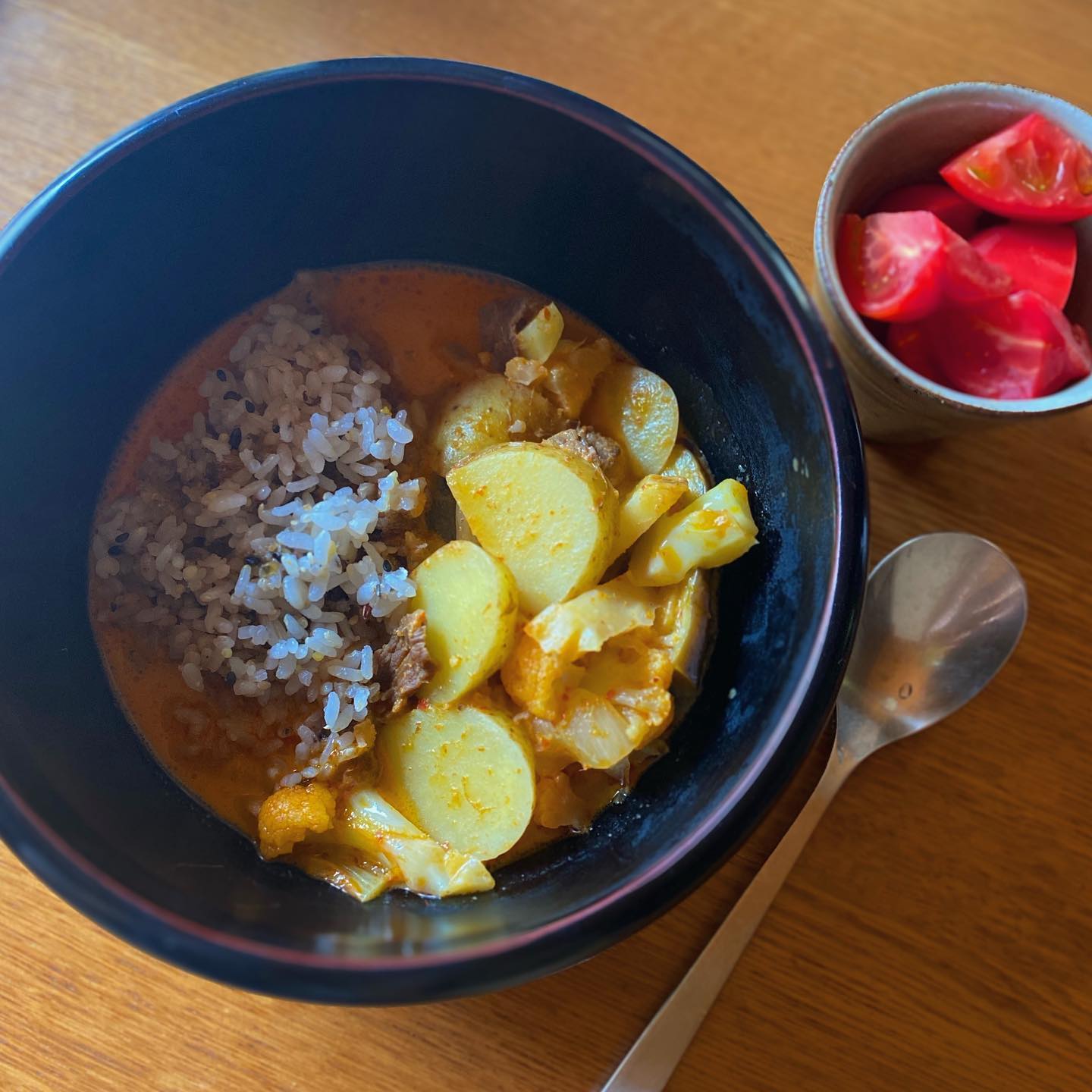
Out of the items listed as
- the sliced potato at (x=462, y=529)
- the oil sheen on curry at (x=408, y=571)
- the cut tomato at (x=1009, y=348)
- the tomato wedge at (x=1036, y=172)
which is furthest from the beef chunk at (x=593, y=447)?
the tomato wedge at (x=1036, y=172)

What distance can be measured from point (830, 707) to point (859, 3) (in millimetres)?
931

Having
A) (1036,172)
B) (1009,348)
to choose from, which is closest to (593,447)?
(1009,348)

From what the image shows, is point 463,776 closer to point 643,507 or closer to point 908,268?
point 643,507

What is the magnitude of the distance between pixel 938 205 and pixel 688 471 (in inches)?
15.4

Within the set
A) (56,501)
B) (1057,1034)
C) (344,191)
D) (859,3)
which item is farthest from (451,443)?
(1057,1034)

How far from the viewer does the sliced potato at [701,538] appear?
0.94 meters

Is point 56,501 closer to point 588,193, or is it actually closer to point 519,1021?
point 588,193

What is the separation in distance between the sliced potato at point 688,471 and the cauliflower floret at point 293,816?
466mm

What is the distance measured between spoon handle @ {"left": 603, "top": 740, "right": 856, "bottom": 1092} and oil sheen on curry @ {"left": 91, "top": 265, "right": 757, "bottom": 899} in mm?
190

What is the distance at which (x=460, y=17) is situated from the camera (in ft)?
3.93

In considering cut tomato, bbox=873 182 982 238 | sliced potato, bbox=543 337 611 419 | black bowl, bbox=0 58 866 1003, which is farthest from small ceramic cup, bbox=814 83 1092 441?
sliced potato, bbox=543 337 611 419

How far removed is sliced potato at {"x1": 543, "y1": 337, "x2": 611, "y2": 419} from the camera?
105cm

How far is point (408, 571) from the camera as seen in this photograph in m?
1.04

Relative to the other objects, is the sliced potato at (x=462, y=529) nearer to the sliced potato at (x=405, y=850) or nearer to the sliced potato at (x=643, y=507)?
the sliced potato at (x=643, y=507)
